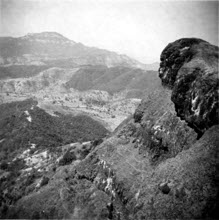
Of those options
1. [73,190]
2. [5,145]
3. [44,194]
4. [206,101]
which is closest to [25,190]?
[44,194]

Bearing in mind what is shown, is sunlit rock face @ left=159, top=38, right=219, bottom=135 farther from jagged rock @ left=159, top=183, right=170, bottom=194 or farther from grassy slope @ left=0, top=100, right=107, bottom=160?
grassy slope @ left=0, top=100, right=107, bottom=160

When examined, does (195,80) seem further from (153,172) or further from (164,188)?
(164,188)

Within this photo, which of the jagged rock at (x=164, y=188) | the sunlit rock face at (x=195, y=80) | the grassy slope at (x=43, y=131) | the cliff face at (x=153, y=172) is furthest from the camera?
the grassy slope at (x=43, y=131)

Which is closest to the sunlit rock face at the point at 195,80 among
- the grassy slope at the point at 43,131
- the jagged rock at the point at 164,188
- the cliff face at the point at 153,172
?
the cliff face at the point at 153,172

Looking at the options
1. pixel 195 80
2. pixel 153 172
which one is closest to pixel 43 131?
pixel 153 172

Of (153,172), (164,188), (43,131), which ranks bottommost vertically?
(43,131)

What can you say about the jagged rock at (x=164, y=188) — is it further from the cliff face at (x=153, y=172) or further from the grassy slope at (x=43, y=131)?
the grassy slope at (x=43, y=131)
